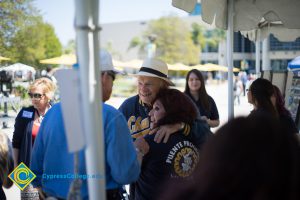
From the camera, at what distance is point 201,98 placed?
15.6 ft

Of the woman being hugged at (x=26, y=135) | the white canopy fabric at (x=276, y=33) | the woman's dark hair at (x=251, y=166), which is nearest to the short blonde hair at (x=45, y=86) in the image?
the woman being hugged at (x=26, y=135)

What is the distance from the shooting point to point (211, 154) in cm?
90

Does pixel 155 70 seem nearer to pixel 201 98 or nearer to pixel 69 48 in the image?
pixel 201 98

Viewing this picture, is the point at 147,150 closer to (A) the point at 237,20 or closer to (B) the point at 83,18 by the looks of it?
(B) the point at 83,18

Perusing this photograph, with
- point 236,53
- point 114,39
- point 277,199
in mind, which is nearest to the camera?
point 277,199

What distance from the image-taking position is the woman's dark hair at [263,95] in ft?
10.5

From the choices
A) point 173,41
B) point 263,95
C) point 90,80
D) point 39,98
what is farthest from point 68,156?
point 173,41

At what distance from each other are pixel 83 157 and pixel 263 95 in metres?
1.98

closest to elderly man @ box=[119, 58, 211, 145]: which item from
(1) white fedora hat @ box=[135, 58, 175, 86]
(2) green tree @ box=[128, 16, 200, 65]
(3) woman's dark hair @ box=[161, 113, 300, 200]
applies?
(1) white fedora hat @ box=[135, 58, 175, 86]

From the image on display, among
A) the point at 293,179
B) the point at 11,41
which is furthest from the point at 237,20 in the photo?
the point at 11,41

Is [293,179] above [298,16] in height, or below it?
below

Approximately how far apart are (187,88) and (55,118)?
3095 millimetres

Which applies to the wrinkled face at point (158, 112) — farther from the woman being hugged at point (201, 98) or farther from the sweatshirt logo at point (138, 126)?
the woman being hugged at point (201, 98)

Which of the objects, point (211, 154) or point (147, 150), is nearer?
point (211, 154)
